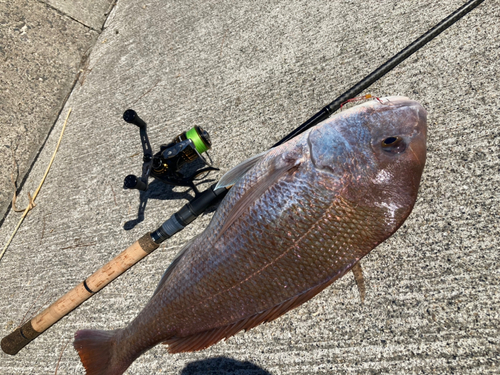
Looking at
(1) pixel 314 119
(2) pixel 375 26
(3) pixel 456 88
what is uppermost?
(2) pixel 375 26

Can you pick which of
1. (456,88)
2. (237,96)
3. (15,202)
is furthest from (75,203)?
(456,88)

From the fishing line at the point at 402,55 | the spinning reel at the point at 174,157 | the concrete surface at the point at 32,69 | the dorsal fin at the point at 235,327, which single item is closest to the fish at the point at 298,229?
the dorsal fin at the point at 235,327

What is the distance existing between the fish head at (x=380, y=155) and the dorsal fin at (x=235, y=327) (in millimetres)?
376

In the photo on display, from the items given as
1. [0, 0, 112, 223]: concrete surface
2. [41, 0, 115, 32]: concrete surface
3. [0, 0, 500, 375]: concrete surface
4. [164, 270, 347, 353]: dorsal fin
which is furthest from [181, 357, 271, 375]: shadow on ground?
[41, 0, 115, 32]: concrete surface

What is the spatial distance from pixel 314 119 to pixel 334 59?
0.69m

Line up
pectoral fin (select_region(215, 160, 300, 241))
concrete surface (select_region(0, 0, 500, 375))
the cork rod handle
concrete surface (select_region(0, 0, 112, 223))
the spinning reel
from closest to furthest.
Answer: pectoral fin (select_region(215, 160, 300, 241))
concrete surface (select_region(0, 0, 500, 375))
the spinning reel
the cork rod handle
concrete surface (select_region(0, 0, 112, 223))

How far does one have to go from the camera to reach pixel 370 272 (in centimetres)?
150

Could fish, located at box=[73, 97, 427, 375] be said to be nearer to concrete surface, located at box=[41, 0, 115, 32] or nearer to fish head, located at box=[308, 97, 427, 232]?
fish head, located at box=[308, 97, 427, 232]

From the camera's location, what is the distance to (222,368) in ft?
5.20

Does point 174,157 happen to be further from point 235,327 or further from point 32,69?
point 32,69

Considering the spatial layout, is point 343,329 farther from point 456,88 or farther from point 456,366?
point 456,88

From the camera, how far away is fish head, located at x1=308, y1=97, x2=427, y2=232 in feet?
3.79

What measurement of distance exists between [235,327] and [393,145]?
1071mm

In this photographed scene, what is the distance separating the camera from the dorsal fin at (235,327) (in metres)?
1.16
